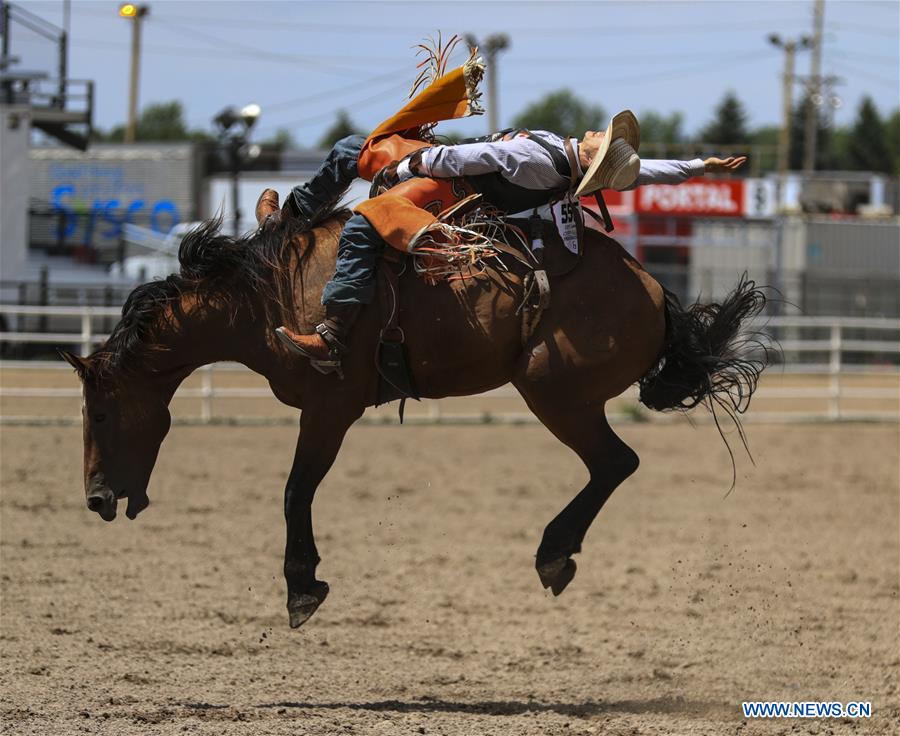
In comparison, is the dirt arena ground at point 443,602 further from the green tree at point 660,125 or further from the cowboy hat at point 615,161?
the green tree at point 660,125

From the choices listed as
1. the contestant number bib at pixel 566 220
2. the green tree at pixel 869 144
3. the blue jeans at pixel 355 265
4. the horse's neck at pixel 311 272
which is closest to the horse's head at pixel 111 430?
the horse's neck at pixel 311 272

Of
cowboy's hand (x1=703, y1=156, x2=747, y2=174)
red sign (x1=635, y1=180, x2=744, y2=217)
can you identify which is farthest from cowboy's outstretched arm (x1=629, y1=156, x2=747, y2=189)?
red sign (x1=635, y1=180, x2=744, y2=217)

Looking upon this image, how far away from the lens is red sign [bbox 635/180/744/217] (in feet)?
92.2

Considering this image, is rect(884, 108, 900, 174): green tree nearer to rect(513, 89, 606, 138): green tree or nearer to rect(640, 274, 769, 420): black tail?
rect(513, 89, 606, 138): green tree

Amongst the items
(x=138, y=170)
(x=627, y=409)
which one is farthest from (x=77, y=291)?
(x=138, y=170)

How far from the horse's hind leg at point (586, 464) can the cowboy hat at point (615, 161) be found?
2.86ft

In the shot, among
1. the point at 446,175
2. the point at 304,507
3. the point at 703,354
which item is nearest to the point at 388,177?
the point at 446,175

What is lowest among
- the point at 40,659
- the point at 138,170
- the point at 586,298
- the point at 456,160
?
the point at 40,659

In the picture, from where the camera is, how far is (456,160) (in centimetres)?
454

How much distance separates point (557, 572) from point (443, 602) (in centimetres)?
228

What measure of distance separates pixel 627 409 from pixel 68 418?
21.7 feet

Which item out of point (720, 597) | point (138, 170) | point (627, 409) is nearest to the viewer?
point (720, 597)

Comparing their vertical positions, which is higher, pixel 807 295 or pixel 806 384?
pixel 807 295

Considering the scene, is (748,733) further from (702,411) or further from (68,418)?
(702,411)
